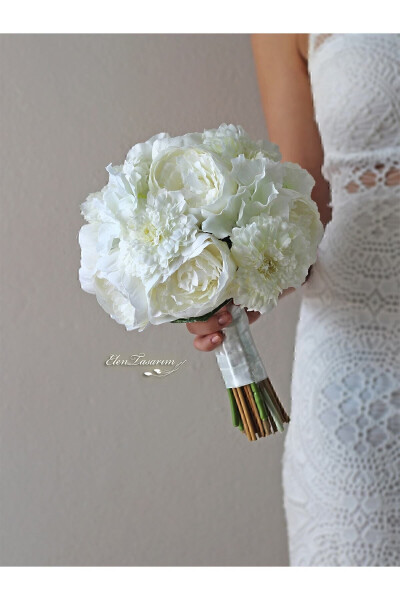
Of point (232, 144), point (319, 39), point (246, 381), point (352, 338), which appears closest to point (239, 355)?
point (246, 381)

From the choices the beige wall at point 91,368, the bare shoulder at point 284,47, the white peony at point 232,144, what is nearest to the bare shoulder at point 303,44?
the bare shoulder at point 284,47

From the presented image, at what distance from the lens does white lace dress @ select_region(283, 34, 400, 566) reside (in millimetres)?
852

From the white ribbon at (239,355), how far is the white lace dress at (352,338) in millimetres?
129

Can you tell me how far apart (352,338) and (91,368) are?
19.5 inches

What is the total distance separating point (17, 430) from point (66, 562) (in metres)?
0.29

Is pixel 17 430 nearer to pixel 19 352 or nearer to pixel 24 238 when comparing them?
pixel 19 352

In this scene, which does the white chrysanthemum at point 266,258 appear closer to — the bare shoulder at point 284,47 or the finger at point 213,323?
the finger at point 213,323

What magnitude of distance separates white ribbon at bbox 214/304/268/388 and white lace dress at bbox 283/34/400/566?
13cm

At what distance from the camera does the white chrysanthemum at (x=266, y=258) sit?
2.17ft

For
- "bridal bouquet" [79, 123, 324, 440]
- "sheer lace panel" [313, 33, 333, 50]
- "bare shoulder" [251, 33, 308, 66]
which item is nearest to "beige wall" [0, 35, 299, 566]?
"bare shoulder" [251, 33, 308, 66]

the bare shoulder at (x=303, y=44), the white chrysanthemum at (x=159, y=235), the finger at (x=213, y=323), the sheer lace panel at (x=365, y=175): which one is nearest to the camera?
the white chrysanthemum at (x=159, y=235)

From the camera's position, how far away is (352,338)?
902 mm

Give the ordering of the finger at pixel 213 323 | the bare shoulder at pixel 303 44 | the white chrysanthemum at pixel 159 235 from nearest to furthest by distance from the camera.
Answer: the white chrysanthemum at pixel 159 235 → the finger at pixel 213 323 → the bare shoulder at pixel 303 44
